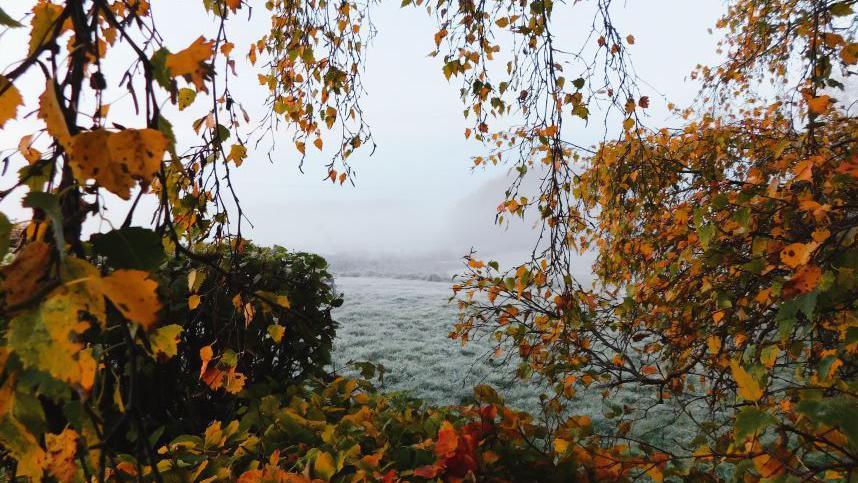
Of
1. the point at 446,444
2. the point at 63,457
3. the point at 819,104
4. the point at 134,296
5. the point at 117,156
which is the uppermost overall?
the point at 819,104

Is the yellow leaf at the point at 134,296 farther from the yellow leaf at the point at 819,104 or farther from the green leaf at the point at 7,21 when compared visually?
the yellow leaf at the point at 819,104

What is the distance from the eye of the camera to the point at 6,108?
2.02 feet

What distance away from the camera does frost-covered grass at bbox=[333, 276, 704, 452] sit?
4.22m

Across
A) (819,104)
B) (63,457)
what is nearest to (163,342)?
(63,457)

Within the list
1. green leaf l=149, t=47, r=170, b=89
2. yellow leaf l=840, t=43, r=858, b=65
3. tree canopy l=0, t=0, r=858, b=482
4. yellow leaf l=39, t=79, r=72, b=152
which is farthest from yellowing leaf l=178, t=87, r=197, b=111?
yellow leaf l=840, t=43, r=858, b=65

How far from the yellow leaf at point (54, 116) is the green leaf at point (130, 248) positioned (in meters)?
0.11

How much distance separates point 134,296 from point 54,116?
0.25 metres

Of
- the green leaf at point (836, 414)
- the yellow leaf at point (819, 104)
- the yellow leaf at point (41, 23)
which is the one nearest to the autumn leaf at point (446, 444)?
the green leaf at point (836, 414)

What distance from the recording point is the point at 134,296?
0.49 metres

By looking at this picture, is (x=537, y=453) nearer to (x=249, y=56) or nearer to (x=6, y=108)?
(x=6, y=108)

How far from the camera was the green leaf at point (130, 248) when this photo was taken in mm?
597

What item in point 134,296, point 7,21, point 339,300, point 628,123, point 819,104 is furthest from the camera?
point 339,300

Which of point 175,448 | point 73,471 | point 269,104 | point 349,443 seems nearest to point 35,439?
point 73,471

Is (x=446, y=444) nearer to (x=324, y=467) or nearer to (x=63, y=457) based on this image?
(x=324, y=467)
